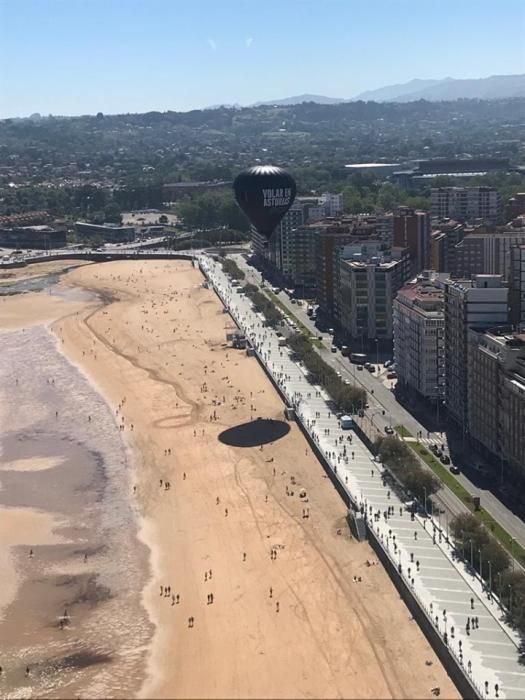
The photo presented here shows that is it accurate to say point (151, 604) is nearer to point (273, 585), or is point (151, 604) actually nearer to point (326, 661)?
point (273, 585)

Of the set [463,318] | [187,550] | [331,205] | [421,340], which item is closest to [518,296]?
[463,318]

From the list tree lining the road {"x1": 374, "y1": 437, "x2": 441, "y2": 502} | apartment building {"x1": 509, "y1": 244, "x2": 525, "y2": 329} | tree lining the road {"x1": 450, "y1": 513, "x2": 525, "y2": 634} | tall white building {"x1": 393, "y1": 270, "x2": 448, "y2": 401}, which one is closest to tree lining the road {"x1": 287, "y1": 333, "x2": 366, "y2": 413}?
tall white building {"x1": 393, "y1": 270, "x2": 448, "y2": 401}

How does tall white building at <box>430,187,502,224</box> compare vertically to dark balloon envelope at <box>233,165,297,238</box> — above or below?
below

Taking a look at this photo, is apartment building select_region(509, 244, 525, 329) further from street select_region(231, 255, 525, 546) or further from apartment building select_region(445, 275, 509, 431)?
street select_region(231, 255, 525, 546)

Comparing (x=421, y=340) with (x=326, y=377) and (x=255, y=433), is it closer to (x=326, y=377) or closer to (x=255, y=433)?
(x=326, y=377)

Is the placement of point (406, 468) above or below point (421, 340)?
below

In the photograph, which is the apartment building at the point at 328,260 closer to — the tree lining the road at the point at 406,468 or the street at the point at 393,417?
the street at the point at 393,417

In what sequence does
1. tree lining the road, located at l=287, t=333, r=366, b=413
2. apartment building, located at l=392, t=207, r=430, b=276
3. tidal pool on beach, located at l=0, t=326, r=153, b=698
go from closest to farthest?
tidal pool on beach, located at l=0, t=326, r=153, b=698, tree lining the road, located at l=287, t=333, r=366, b=413, apartment building, located at l=392, t=207, r=430, b=276
